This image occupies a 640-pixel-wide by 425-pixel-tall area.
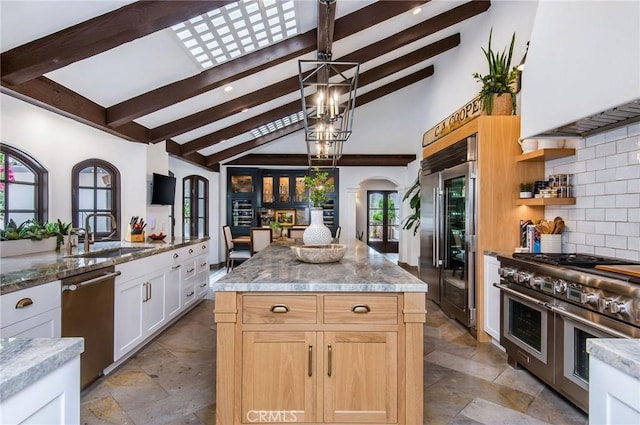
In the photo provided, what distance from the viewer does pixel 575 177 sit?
112 inches

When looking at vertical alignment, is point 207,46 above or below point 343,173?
above

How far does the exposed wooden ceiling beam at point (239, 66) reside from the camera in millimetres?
3379

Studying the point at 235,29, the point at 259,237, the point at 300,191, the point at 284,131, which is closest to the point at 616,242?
the point at 235,29

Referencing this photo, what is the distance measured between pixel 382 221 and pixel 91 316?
890 centimetres

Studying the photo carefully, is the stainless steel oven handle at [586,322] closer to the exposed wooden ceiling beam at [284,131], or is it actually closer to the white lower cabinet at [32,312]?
the white lower cabinet at [32,312]

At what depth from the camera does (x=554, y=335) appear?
7.38ft

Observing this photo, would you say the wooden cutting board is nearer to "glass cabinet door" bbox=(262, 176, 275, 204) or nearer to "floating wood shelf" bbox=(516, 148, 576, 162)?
"floating wood shelf" bbox=(516, 148, 576, 162)

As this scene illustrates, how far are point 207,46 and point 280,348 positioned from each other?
8.74 ft

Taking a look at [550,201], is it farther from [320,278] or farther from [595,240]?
A: [320,278]

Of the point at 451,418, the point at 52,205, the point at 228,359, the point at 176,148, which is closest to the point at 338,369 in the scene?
the point at 228,359

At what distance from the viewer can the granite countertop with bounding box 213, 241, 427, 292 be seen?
1.77 meters

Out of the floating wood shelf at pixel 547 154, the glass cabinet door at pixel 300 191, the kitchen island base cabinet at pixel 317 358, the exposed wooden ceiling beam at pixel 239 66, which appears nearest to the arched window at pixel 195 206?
the glass cabinet door at pixel 300 191

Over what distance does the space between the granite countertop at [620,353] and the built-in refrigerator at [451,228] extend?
2.64 meters

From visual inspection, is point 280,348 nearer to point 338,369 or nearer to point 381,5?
point 338,369
